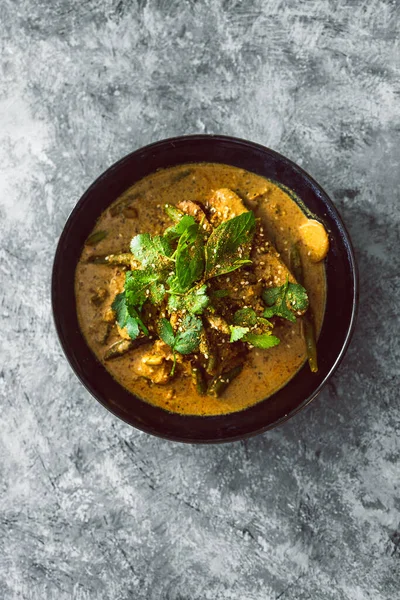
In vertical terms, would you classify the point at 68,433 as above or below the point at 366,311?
below

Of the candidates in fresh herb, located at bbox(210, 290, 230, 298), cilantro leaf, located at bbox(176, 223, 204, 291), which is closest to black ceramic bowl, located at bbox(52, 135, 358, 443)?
cilantro leaf, located at bbox(176, 223, 204, 291)

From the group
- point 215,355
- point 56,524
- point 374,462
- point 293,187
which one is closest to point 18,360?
point 56,524

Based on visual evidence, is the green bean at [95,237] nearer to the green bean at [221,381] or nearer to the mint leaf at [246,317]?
the mint leaf at [246,317]

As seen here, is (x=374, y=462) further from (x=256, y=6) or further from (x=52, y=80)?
(x=52, y=80)

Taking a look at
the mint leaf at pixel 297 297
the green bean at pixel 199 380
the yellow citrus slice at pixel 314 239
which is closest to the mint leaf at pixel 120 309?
the green bean at pixel 199 380

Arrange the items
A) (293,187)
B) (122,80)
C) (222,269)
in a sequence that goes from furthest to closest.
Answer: (122,80) < (293,187) < (222,269)

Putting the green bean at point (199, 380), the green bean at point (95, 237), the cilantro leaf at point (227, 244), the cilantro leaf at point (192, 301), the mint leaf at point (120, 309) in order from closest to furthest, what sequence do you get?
1. the cilantro leaf at point (192, 301)
2. the cilantro leaf at point (227, 244)
3. the mint leaf at point (120, 309)
4. the green bean at point (199, 380)
5. the green bean at point (95, 237)

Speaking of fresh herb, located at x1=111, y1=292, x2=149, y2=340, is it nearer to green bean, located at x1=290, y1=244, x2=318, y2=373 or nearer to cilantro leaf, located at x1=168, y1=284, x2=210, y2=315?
cilantro leaf, located at x1=168, y1=284, x2=210, y2=315
